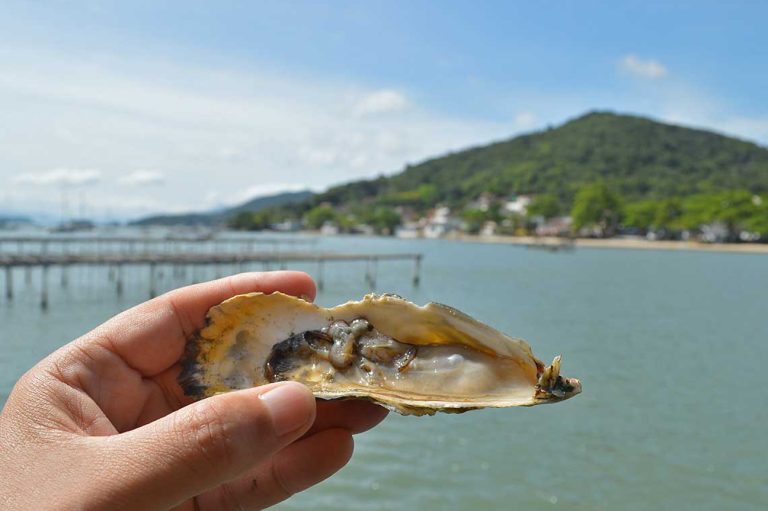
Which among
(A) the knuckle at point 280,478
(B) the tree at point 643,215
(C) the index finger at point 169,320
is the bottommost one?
(A) the knuckle at point 280,478

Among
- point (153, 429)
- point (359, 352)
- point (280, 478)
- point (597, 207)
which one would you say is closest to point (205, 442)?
point (153, 429)

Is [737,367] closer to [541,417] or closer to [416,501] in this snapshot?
[541,417]

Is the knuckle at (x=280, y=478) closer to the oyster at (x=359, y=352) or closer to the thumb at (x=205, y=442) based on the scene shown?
the oyster at (x=359, y=352)

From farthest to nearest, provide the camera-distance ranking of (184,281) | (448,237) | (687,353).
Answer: (448,237), (184,281), (687,353)

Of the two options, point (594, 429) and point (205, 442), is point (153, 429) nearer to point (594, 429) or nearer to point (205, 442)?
point (205, 442)

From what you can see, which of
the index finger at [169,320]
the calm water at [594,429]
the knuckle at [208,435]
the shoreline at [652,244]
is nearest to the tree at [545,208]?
the shoreline at [652,244]

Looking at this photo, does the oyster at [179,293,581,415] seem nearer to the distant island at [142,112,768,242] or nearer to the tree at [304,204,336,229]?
the distant island at [142,112,768,242]

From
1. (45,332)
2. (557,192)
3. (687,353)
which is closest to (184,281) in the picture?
(45,332)

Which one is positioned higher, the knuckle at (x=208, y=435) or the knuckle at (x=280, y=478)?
the knuckle at (x=208, y=435)
